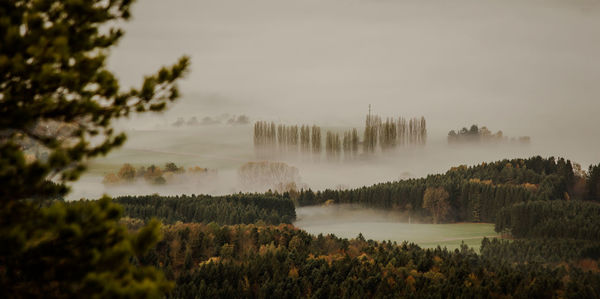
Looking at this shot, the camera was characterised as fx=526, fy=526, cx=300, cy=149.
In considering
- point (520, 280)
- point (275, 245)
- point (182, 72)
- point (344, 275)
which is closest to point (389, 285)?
point (344, 275)

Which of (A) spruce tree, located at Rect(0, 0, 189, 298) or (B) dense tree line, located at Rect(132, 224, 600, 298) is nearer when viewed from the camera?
(A) spruce tree, located at Rect(0, 0, 189, 298)

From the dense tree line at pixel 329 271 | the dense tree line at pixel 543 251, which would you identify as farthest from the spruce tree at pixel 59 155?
the dense tree line at pixel 543 251

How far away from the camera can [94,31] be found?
18547 mm

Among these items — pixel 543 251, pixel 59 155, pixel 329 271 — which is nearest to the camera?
pixel 59 155

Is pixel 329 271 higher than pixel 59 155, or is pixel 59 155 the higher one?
pixel 59 155

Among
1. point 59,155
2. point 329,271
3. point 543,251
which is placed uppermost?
point 59,155

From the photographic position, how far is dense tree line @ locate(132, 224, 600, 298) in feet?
→ 346

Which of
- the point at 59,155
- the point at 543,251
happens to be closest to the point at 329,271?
the point at 543,251

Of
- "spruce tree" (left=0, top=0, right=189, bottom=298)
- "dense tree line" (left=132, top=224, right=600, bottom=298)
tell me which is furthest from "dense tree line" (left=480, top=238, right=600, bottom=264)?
"spruce tree" (left=0, top=0, right=189, bottom=298)

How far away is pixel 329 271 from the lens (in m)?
117

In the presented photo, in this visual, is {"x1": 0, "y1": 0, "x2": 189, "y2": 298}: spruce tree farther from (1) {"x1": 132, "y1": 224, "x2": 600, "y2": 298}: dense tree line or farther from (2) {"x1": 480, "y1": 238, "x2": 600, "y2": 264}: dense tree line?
(2) {"x1": 480, "y1": 238, "x2": 600, "y2": 264}: dense tree line

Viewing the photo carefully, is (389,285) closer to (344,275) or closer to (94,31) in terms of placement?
(344,275)

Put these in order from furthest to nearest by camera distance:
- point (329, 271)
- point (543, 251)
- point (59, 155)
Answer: point (543, 251), point (329, 271), point (59, 155)

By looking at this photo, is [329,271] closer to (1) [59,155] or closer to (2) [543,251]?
(2) [543,251]
